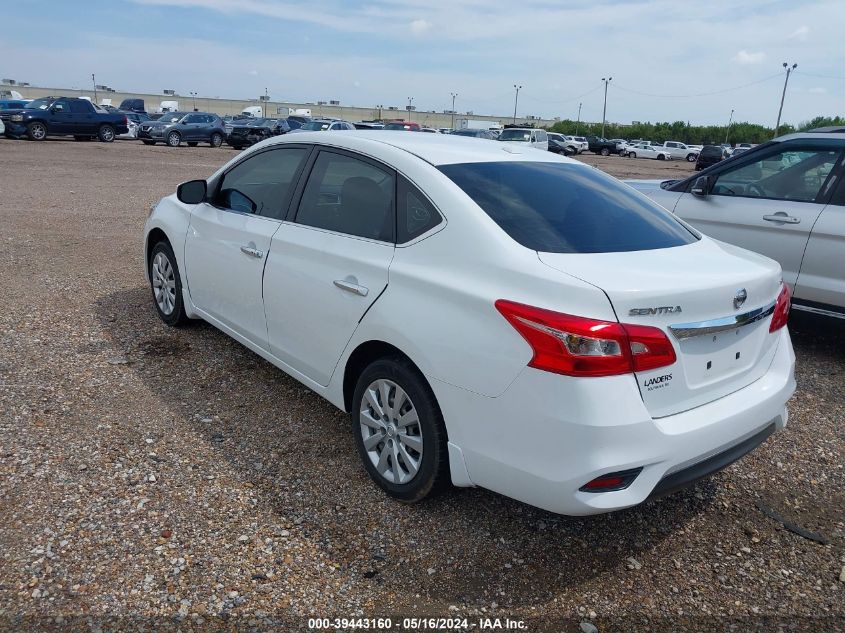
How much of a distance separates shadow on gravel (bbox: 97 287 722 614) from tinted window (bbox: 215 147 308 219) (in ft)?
4.00

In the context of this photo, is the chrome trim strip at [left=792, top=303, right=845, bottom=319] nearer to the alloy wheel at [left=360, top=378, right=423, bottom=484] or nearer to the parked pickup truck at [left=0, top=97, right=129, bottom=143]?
the alloy wheel at [left=360, top=378, right=423, bottom=484]

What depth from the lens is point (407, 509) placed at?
3295 mm

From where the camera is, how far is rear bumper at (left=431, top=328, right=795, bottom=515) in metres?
2.49

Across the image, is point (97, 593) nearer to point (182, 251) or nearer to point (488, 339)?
point (488, 339)

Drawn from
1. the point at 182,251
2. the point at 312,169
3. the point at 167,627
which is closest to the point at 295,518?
the point at 167,627

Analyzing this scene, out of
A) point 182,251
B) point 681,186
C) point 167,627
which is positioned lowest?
point 167,627

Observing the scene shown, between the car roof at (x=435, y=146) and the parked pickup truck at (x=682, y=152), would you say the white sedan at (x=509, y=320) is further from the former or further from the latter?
the parked pickup truck at (x=682, y=152)

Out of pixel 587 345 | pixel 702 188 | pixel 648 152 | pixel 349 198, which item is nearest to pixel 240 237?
pixel 349 198

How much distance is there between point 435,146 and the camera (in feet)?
12.0

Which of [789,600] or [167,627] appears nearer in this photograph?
[167,627]

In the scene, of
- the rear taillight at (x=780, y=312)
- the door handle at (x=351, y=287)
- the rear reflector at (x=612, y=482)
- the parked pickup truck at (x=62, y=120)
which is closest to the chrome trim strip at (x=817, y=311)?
the rear taillight at (x=780, y=312)

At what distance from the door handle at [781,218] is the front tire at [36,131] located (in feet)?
96.4

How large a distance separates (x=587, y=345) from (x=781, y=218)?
395 centimetres

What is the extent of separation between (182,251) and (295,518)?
261 cm
